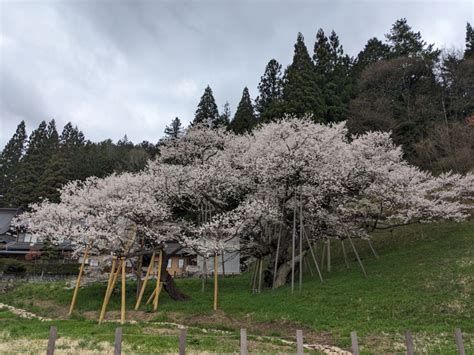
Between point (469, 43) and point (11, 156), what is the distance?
5906 centimetres

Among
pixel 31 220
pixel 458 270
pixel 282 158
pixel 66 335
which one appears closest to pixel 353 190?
pixel 282 158

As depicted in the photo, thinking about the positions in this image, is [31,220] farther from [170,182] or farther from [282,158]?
[282,158]

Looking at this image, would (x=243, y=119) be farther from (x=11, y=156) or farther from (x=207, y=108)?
(x=11, y=156)

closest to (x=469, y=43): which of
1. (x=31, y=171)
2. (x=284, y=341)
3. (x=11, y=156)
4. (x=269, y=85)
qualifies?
(x=269, y=85)

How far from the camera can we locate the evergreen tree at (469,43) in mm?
37438

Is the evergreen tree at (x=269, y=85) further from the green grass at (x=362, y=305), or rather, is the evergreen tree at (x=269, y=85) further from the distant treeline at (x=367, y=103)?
the green grass at (x=362, y=305)

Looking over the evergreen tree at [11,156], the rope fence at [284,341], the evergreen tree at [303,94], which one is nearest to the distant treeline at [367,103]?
the evergreen tree at [303,94]

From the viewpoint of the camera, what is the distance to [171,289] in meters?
16.5

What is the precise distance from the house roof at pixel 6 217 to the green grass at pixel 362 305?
23.3 metres

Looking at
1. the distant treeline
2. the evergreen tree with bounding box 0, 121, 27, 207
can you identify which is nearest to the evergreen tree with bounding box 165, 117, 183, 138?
the distant treeline

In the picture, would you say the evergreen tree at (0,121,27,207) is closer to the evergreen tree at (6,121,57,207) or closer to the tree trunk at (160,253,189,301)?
the evergreen tree at (6,121,57,207)

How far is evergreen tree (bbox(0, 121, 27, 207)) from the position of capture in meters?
53.4

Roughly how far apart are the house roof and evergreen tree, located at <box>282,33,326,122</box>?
31.0m

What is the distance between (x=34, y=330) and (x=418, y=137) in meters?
30.1
